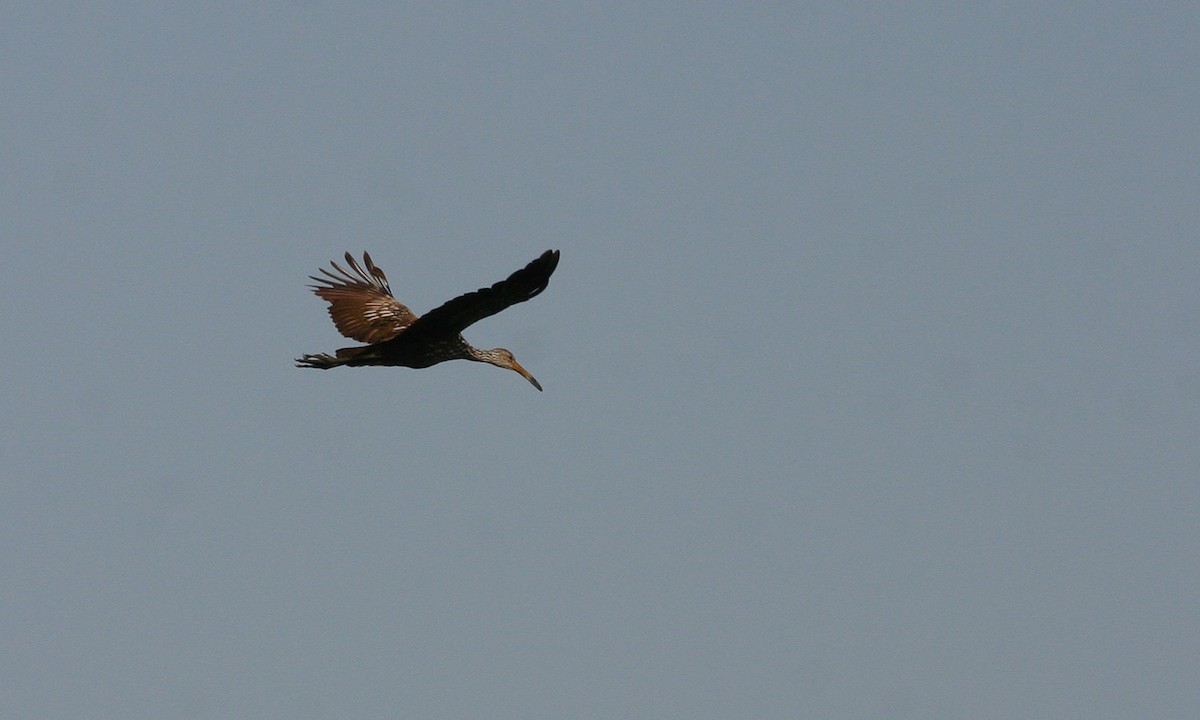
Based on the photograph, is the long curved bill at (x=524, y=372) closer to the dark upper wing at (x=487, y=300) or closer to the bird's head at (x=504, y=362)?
the bird's head at (x=504, y=362)

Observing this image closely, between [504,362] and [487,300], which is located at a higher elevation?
[504,362]

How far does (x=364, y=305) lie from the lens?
27.8 meters

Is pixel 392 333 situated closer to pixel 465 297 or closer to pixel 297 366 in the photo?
pixel 297 366

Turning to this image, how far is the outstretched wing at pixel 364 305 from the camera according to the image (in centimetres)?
2642

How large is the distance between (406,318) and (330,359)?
262 cm

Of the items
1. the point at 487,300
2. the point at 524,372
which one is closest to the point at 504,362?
the point at 524,372

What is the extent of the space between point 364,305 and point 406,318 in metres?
0.91

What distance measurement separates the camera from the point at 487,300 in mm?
22438

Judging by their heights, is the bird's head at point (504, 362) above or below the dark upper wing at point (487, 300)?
above

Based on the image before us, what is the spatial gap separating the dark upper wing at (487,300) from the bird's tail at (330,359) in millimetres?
890

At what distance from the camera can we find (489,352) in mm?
25953

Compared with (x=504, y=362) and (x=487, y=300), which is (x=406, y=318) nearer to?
(x=504, y=362)

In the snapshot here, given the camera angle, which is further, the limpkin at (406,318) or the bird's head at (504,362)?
the bird's head at (504,362)

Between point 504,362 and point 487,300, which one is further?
point 504,362
